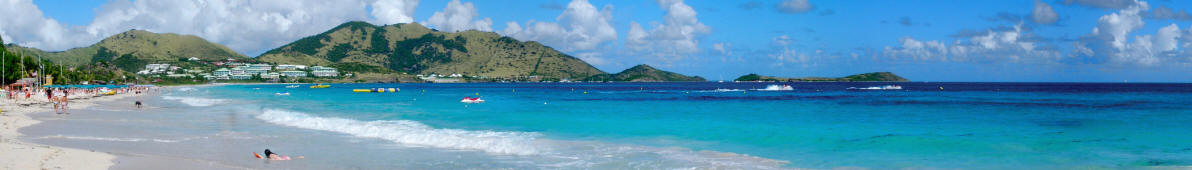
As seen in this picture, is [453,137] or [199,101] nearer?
[453,137]

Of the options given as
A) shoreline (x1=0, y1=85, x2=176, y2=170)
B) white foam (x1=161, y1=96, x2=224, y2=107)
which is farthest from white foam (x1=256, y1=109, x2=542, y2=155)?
white foam (x1=161, y1=96, x2=224, y2=107)

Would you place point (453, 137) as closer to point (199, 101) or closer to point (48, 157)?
point (48, 157)

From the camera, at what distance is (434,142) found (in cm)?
2159

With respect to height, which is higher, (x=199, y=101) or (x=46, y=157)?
(x=46, y=157)

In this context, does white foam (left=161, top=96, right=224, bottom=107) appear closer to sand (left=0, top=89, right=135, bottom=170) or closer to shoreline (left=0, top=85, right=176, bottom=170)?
shoreline (left=0, top=85, right=176, bottom=170)

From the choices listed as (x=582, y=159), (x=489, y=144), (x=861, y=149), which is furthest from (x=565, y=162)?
(x=861, y=149)

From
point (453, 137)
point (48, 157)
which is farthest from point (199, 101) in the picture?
point (48, 157)

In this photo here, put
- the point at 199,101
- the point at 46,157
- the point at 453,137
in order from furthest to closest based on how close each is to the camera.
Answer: the point at 199,101 < the point at 453,137 < the point at 46,157

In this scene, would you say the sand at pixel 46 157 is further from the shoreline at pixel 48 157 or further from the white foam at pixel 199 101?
the white foam at pixel 199 101

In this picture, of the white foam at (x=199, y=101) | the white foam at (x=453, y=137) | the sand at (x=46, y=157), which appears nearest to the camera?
the sand at (x=46, y=157)

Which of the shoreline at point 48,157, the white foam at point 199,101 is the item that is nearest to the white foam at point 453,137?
the shoreline at point 48,157

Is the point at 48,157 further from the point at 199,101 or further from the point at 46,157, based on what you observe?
the point at 199,101

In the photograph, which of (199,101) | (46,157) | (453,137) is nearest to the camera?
(46,157)

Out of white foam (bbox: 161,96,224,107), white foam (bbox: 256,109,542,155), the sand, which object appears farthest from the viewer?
white foam (bbox: 161,96,224,107)
